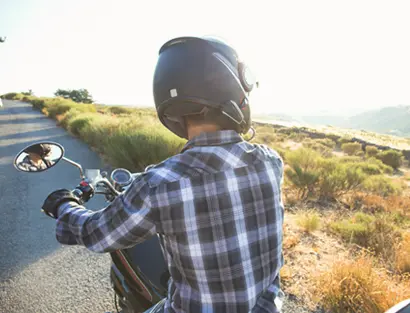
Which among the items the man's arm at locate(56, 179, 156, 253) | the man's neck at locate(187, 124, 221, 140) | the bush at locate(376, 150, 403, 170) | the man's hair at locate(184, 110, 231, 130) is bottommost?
the bush at locate(376, 150, 403, 170)

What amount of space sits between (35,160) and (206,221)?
1.11 metres

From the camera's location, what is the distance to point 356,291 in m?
2.46

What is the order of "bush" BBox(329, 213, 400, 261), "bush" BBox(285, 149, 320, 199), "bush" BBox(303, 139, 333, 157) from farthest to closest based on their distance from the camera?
"bush" BBox(303, 139, 333, 157), "bush" BBox(285, 149, 320, 199), "bush" BBox(329, 213, 400, 261)

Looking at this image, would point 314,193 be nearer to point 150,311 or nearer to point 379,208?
point 379,208

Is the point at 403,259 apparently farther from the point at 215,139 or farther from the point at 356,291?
the point at 215,139

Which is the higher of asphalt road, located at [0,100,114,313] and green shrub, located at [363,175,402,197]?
asphalt road, located at [0,100,114,313]

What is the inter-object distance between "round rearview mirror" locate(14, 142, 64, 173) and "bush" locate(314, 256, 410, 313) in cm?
261

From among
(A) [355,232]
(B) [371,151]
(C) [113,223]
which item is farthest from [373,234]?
(B) [371,151]

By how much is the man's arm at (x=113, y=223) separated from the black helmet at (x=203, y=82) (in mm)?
490

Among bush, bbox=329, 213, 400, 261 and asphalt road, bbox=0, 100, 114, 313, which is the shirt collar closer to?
asphalt road, bbox=0, 100, 114, 313

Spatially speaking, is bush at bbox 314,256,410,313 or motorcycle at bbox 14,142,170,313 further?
bush at bbox 314,256,410,313

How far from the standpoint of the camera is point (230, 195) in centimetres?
100

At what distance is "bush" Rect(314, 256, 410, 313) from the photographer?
7.63 feet

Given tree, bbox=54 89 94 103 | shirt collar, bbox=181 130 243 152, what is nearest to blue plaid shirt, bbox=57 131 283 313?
shirt collar, bbox=181 130 243 152
